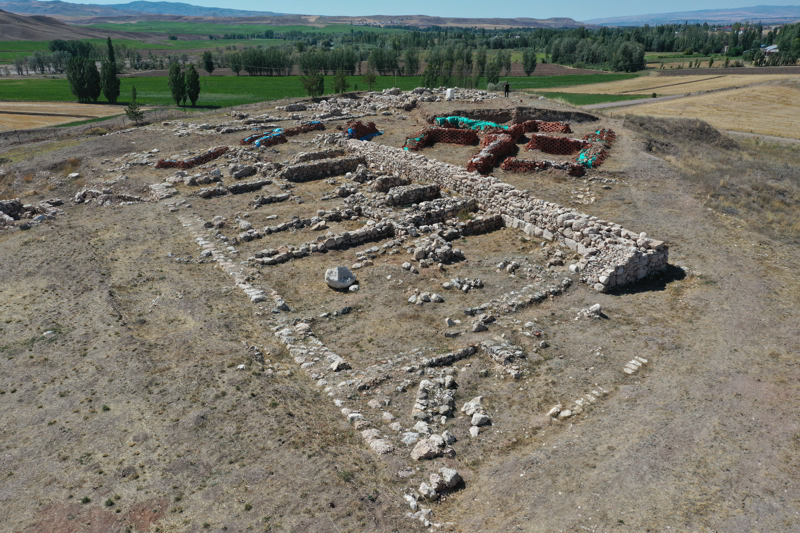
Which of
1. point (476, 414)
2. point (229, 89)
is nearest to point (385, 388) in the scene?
point (476, 414)

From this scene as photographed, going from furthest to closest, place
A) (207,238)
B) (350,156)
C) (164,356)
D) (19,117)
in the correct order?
1. (19,117)
2. (350,156)
3. (207,238)
4. (164,356)

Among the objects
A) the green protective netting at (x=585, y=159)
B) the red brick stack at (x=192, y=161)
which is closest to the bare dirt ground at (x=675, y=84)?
the green protective netting at (x=585, y=159)


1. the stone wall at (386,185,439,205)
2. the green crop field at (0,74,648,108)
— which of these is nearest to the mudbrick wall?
the stone wall at (386,185,439,205)

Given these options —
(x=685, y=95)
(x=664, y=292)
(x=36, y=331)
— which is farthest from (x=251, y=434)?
(x=685, y=95)

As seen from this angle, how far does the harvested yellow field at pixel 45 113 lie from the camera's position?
49062 millimetres

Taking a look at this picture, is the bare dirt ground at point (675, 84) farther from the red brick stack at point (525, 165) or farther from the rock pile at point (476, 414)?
the rock pile at point (476, 414)

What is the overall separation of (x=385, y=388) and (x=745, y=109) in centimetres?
6402

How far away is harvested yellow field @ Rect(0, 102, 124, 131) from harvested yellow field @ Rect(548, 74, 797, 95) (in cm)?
6650

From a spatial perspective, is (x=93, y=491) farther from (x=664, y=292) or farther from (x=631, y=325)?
(x=664, y=292)

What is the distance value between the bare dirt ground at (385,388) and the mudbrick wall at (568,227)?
54 centimetres

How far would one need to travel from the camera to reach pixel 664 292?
14.0 m

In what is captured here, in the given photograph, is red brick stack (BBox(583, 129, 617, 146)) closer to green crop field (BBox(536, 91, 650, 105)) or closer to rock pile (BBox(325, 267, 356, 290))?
rock pile (BBox(325, 267, 356, 290))

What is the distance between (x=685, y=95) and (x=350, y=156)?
60.0 m

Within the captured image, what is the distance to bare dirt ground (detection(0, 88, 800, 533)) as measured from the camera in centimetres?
746
